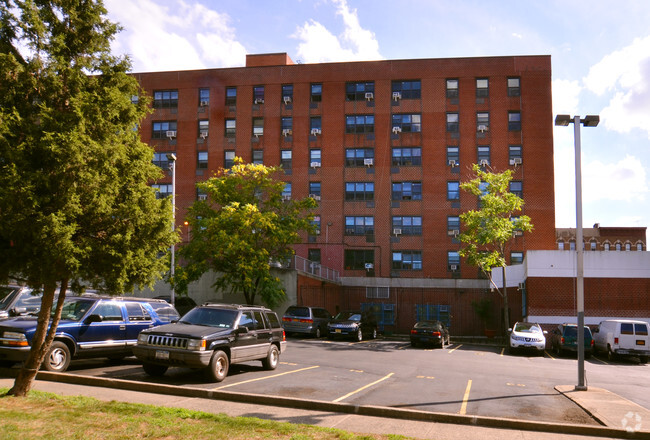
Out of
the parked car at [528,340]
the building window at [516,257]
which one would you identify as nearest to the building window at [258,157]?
the building window at [516,257]

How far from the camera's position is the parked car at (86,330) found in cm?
1156

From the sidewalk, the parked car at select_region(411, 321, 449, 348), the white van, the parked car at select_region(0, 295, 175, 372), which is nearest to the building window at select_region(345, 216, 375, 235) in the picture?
the parked car at select_region(411, 321, 449, 348)

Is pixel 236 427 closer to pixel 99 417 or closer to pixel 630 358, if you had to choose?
pixel 99 417

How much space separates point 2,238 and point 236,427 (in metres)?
4.40

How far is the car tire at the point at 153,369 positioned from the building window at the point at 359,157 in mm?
36676

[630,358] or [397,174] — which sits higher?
[397,174]

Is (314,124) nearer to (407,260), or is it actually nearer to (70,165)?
(407,260)

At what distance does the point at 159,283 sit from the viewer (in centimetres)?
3600

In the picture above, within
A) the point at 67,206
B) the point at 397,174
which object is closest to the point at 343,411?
the point at 67,206

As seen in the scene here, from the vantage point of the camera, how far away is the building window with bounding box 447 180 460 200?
46.5 m

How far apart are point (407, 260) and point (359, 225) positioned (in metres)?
5.12

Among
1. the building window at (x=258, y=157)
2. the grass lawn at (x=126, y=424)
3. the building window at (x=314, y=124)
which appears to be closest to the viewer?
the grass lawn at (x=126, y=424)

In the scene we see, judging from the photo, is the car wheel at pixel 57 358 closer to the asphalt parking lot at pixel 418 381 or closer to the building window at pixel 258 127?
the asphalt parking lot at pixel 418 381

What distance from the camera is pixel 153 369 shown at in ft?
41.3
